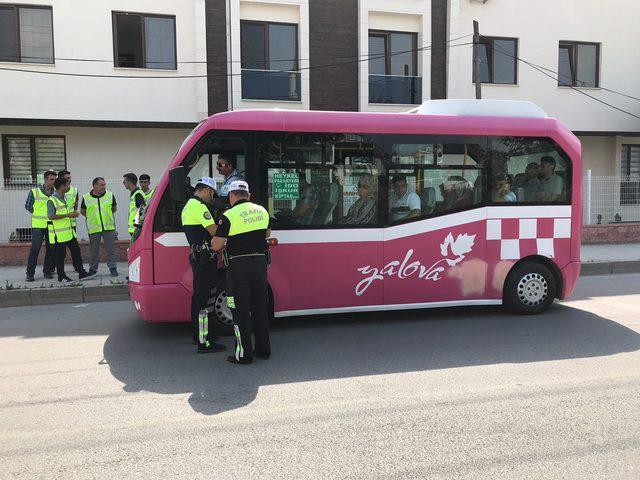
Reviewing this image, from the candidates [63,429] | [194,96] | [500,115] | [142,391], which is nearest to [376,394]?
[142,391]

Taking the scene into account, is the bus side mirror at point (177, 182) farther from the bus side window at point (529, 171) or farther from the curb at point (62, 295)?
the curb at point (62, 295)

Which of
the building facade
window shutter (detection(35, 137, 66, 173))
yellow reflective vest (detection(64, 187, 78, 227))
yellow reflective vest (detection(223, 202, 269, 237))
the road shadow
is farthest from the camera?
window shutter (detection(35, 137, 66, 173))

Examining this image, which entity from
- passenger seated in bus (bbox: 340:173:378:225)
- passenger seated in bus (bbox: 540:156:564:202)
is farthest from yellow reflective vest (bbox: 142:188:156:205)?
passenger seated in bus (bbox: 540:156:564:202)

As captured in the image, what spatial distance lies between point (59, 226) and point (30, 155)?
6559mm

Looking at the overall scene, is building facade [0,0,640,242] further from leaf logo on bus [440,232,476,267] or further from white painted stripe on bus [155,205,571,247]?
leaf logo on bus [440,232,476,267]

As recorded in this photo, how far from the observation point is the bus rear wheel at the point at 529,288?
22.9 feet

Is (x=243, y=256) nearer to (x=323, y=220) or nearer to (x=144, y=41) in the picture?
(x=323, y=220)

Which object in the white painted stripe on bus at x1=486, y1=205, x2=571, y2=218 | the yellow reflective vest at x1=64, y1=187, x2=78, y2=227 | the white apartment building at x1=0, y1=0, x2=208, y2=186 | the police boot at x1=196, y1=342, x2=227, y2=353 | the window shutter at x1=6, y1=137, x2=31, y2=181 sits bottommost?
the police boot at x1=196, y1=342, x2=227, y2=353

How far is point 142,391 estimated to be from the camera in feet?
14.6

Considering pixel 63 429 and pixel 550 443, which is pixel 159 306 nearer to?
pixel 63 429

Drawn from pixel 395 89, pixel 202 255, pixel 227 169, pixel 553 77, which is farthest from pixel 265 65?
pixel 202 255

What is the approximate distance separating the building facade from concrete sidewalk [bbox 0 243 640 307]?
13.0ft

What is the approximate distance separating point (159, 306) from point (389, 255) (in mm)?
2797

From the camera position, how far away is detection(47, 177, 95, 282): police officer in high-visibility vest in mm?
9328
